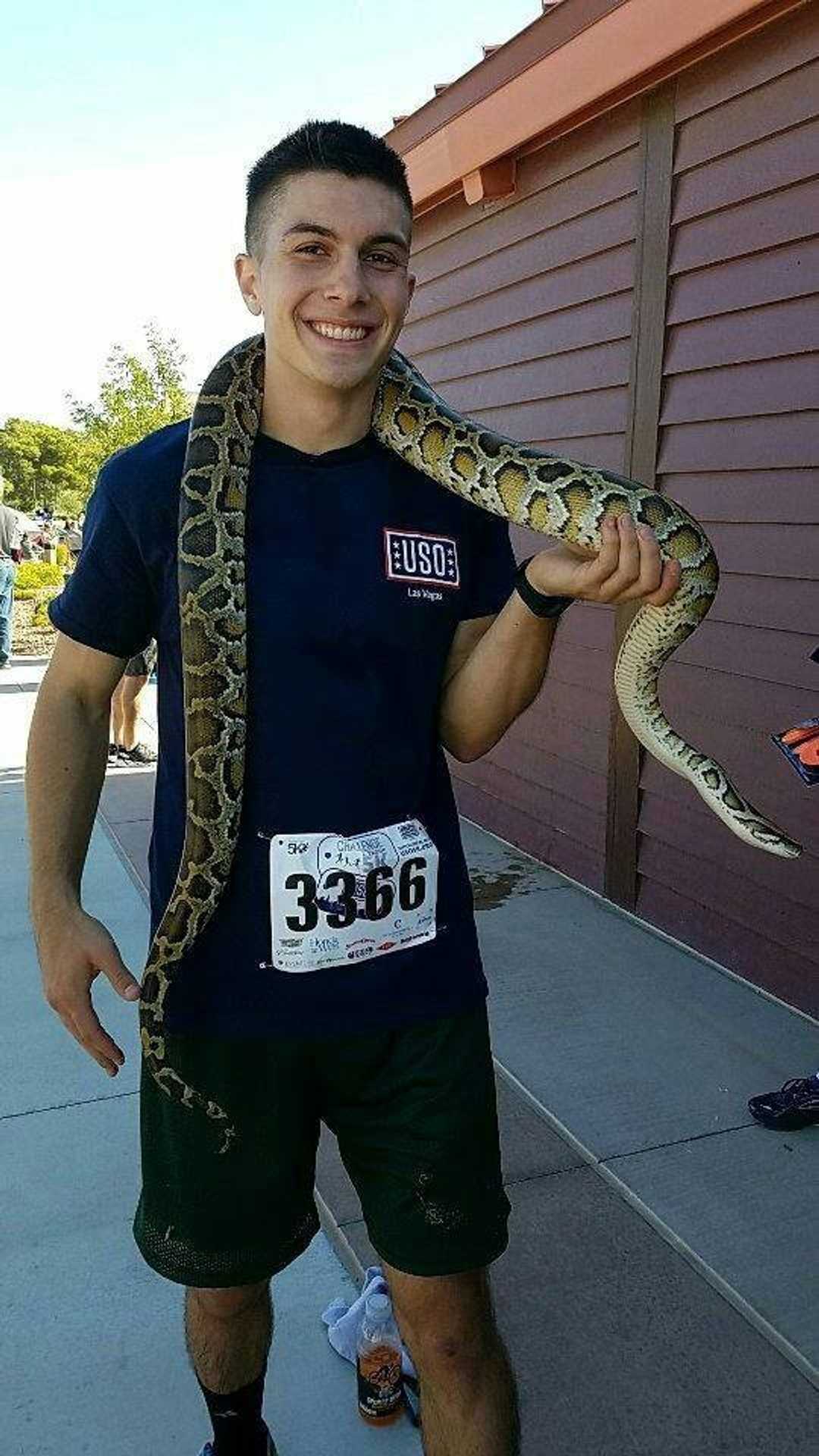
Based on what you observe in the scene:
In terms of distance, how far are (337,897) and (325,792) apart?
0.62ft

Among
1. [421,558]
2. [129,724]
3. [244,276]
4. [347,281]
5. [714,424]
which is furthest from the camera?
[129,724]

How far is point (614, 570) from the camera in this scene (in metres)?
2.05

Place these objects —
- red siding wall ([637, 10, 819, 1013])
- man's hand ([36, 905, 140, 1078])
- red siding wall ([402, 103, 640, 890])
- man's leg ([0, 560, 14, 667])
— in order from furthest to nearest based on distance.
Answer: man's leg ([0, 560, 14, 667]) → red siding wall ([402, 103, 640, 890]) → red siding wall ([637, 10, 819, 1013]) → man's hand ([36, 905, 140, 1078])

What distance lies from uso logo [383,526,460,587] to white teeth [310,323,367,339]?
35cm

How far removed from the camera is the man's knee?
87.6 inches

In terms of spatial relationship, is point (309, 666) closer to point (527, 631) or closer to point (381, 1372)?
point (527, 631)

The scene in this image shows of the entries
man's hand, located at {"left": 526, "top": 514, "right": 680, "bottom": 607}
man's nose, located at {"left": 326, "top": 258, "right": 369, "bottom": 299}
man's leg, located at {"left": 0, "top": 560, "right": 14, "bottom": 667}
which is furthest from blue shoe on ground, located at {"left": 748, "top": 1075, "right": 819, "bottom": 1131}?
man's leg, located at {"left": 0, "top": 560, "right": 14, "bottom": 667}

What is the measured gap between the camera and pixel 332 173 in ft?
6.84

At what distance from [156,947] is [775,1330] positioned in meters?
1.89

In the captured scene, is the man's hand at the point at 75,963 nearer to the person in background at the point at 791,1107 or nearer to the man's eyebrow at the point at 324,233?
the man's eyebrow at the point at 324,233

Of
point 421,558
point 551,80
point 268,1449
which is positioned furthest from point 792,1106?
point 551,80

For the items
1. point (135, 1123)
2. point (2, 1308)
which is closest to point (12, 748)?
point (135, 1123)

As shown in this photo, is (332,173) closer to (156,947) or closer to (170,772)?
(170,772)

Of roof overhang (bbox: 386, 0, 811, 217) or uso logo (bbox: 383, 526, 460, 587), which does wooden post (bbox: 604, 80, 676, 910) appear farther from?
uso logo (bbox: 383, 526, 460, 587)
